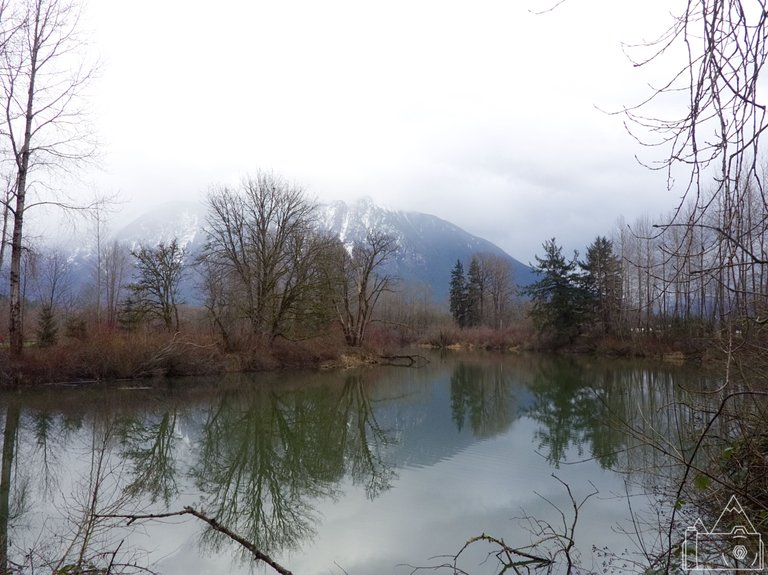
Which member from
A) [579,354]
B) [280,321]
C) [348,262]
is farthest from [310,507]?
[579,354]

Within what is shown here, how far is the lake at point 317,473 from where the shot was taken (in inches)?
211

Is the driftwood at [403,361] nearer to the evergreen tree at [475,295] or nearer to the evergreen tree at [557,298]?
the evergreen tree at [557,298]

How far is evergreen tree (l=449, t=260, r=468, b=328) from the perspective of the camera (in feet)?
206

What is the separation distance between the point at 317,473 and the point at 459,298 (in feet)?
184

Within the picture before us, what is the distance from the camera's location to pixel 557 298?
41.6 metres

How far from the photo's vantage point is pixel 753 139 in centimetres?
139

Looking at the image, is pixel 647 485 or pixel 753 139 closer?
pixel 753 139

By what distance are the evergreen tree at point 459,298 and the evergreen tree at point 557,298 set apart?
18.6 meters

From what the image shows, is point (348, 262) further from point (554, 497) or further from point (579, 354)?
point (554, 497)

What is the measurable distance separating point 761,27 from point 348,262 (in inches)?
1233

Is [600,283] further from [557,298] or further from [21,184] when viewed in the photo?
[21,184]

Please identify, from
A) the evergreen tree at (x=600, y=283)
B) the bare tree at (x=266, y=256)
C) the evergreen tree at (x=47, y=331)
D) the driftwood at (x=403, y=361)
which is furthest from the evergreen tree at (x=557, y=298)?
the evergreen tree at (x=47, y=331)

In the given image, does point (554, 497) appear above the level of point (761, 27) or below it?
below

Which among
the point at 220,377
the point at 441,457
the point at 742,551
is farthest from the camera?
the point at 220,377
